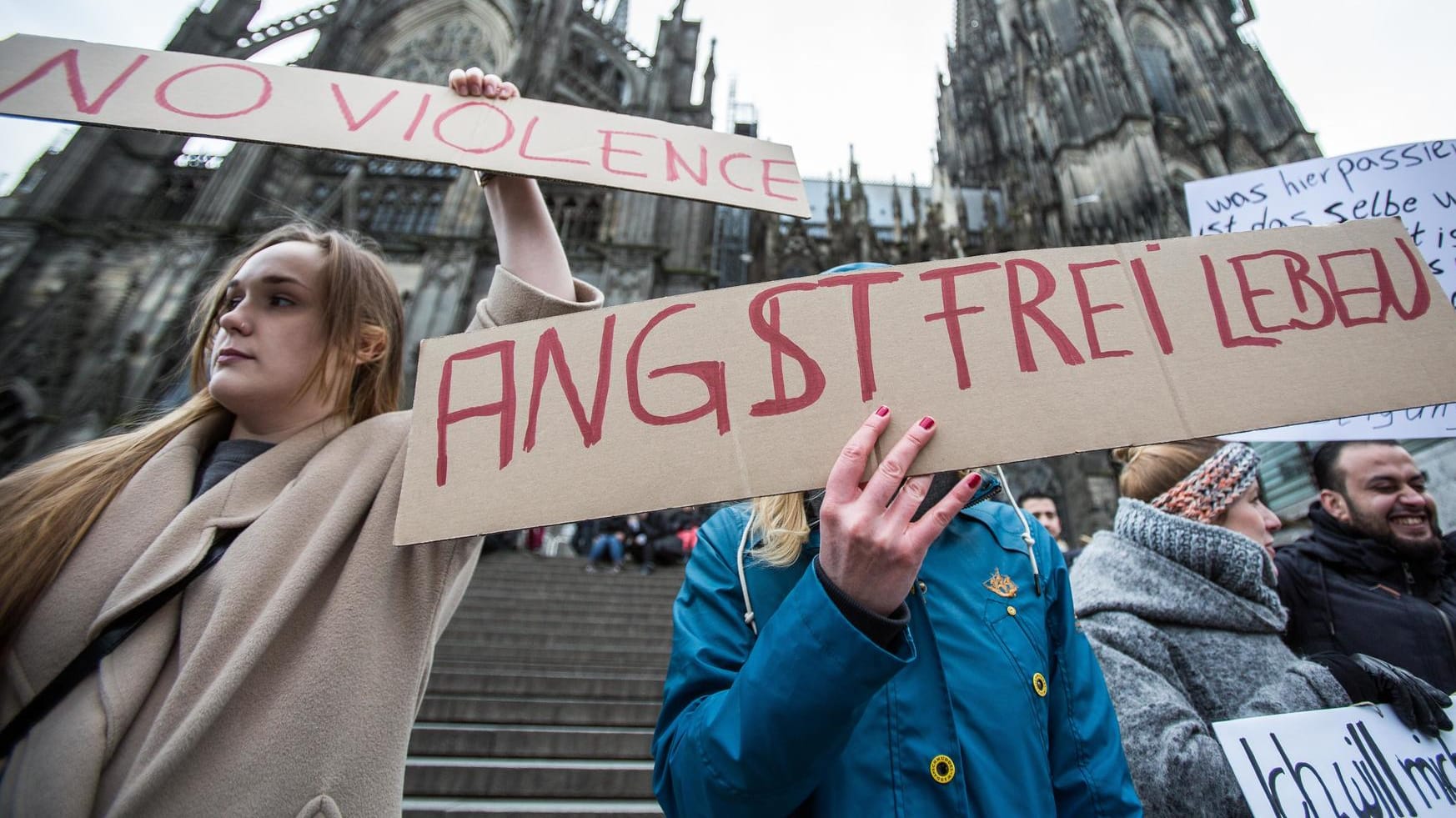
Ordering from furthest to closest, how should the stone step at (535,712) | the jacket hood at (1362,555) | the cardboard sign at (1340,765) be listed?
→ the stone step at (535,712), the jacket hood at (1362,555), the cardboard sign at (1340,765)

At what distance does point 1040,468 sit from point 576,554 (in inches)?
429

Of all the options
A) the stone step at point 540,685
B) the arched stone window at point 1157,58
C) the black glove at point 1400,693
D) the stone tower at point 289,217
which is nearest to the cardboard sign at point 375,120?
the black glove at point 1400,693

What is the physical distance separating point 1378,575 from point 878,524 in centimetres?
234

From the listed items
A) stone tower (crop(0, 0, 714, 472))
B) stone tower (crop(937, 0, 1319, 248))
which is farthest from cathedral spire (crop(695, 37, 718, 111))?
stone tower (crop(937, 0, 1319, 248))

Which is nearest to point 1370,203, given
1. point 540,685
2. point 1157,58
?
point 540,685

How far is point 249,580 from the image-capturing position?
90 cm

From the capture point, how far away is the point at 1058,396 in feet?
2.88

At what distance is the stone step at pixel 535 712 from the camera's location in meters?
3.26

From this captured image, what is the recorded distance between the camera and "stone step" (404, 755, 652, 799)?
260 cm

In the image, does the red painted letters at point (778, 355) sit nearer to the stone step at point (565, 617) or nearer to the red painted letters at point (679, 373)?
the red painted letters at point (679, 373)

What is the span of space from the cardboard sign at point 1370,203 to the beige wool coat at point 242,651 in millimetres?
2365

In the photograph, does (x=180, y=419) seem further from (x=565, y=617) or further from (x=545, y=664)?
(x=565, y=617)

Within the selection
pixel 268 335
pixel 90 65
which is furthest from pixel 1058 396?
pixel 90 65

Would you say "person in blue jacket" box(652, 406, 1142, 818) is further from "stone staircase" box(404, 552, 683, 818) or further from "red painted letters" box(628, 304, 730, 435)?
"stone staircase" box(404, 552, 683, 818)
